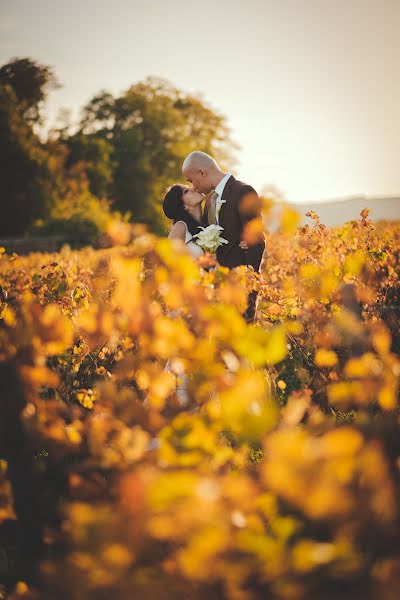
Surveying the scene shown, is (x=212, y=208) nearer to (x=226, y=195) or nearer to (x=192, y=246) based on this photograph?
(x=226, y=195)

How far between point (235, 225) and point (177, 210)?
604 millimetres

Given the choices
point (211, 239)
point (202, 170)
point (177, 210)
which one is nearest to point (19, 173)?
point (177, 210)

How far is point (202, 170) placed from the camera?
12.0ft

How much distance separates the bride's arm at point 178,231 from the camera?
3.64 m

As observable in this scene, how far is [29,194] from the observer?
92.3ft

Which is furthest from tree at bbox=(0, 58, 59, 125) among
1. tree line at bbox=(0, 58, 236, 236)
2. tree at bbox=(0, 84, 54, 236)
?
tree at bbox=(0, 84, 54, 236)

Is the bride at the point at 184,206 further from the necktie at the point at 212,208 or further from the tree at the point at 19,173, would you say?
the tree at the point at 19,173

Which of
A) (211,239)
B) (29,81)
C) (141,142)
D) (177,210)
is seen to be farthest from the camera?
(141,142)

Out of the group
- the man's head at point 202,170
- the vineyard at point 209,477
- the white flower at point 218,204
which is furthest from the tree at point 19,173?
the vineyard at point 209,477

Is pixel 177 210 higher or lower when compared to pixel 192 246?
higher

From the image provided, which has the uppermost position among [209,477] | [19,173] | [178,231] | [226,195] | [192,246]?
[19,173]

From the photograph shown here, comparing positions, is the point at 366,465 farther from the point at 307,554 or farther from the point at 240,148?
the point at 240,148

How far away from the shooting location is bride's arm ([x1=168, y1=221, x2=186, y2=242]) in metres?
3.64

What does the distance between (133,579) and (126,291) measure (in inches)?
32.3
